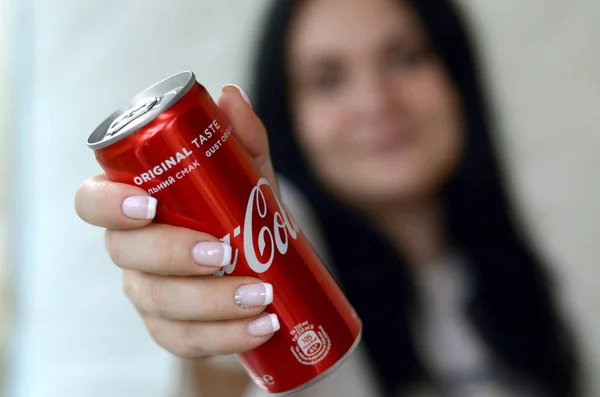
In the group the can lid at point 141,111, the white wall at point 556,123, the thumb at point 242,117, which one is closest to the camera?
the can lid at point 141,111

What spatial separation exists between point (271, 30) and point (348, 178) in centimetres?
28

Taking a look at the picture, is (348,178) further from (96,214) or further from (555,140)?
(96,214)

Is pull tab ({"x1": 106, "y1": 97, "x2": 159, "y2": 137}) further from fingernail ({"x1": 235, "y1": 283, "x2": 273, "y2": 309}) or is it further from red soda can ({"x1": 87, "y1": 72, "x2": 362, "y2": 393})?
fingernail ({"x1": 235, "y1": 283, "x2": 273, "y2": 309})

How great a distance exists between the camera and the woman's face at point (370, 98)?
0.78m

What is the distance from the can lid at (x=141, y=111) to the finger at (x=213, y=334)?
0.67ft

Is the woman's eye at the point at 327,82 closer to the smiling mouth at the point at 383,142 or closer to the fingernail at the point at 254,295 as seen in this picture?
the smiling mouth at the point at 383,142

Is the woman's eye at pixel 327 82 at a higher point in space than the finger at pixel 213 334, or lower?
higher

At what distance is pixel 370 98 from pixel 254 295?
1.47 ft

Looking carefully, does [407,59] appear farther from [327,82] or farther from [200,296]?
[200,296]

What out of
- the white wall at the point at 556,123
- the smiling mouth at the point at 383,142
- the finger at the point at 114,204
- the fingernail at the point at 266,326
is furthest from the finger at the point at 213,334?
the white wall at the point at 556,123

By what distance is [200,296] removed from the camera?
46cm

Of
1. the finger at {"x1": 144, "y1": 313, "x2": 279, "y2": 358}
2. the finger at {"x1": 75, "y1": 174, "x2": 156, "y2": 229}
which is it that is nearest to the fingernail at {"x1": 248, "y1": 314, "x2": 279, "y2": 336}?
the finger at {"x1": 144, "y1": 313, "x2": 279, "y2": 358}

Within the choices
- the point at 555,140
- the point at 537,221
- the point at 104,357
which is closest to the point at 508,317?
the point at 537,221

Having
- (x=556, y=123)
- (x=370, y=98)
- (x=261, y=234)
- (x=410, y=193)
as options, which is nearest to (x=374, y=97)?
(x=370, y=98)
